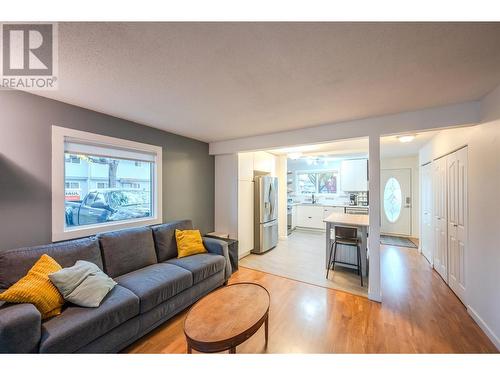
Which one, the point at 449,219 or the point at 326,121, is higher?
the point at 326,121

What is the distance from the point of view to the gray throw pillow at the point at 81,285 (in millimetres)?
1541

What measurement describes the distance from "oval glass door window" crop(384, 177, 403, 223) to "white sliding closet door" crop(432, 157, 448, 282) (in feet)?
7.89

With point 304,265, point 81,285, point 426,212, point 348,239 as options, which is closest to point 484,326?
point 348,239

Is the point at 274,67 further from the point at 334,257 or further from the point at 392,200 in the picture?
the point at 392,200

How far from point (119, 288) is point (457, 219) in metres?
3.90

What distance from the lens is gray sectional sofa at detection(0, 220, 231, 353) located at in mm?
1230

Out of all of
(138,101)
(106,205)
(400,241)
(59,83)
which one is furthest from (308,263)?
(59,83)

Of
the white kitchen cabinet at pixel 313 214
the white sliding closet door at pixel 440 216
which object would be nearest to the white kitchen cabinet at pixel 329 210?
the white kitchen cabinet at pixel 313 214

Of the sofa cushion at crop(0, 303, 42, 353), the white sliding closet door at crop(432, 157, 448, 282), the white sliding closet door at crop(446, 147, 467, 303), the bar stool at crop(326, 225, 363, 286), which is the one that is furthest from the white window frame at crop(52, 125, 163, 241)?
the white sliding closet door at crop(432, 157, 448, 282)

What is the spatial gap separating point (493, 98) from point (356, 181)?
4033mm

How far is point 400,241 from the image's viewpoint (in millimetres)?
5012

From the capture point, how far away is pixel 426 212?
150 inches

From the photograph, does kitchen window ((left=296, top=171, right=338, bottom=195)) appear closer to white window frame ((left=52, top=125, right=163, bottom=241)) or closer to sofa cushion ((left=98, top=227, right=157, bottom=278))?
white window frame ((left=52, top=125, right=163, bottom=241))
